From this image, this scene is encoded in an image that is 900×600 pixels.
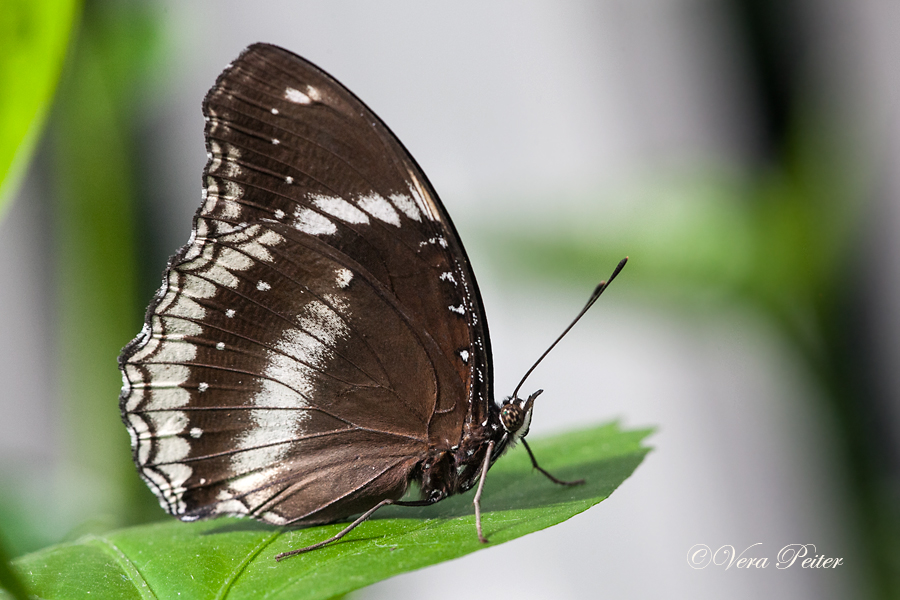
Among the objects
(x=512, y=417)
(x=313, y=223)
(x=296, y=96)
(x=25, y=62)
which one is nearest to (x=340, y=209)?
(x=313, y=223)

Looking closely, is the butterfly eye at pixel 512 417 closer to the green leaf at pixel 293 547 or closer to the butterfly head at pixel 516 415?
the butterfly head at pixel 516 415

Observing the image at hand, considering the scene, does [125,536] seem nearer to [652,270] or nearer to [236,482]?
[236,482]

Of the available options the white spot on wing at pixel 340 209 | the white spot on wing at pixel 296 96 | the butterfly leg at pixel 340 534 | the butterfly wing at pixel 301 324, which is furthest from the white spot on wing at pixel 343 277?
the butterfly leg at pixel 340 534

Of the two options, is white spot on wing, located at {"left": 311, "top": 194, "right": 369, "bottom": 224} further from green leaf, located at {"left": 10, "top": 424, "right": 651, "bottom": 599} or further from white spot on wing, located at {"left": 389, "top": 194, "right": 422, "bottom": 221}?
green leaf, located at {"left": 10, "top": 424, "right": 651, "bottom": 599}

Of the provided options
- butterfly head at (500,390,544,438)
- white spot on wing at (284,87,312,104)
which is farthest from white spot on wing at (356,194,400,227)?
butterfly head at (500,390,544,438)

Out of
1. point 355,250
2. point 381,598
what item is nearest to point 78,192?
point 355,250
